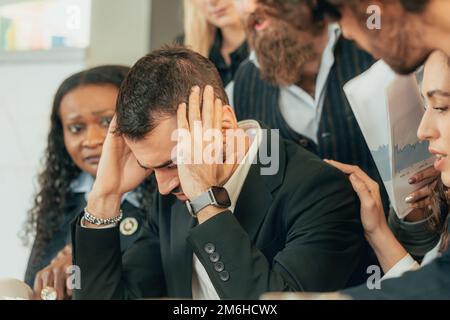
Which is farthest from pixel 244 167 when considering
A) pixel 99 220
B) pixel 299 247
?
pixel 99 220

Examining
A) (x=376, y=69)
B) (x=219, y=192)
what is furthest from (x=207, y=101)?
(x=376, y=69)

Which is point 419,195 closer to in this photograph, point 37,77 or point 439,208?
point 439,208

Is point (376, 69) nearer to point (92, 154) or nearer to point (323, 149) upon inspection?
point (323, 149)

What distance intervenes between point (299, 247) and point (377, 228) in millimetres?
142

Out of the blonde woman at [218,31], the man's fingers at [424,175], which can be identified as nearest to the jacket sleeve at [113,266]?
the blonde woman at [218,31]

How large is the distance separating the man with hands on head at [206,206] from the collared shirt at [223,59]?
74mm

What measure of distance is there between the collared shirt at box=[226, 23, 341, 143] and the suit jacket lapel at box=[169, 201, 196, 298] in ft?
0.78

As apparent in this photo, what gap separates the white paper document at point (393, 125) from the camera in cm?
111

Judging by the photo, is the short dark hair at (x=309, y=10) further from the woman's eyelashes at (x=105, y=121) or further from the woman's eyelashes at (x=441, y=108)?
the woman's eyelashes at (x=105, y=121)

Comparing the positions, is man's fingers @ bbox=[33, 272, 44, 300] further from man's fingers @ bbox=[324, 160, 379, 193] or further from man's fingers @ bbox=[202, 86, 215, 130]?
man's fingers @ bbox=[324, 160, 379, 193]

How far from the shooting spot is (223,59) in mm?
1265

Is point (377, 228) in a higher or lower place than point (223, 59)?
lower

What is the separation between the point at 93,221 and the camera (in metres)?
1.19

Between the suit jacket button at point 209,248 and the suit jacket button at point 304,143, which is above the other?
the suit jacket button at point 304,143
